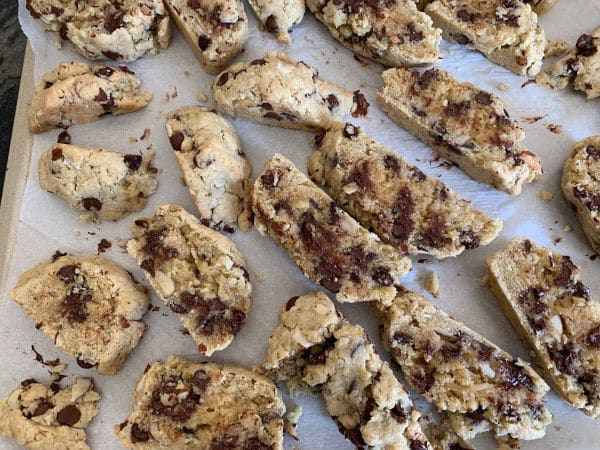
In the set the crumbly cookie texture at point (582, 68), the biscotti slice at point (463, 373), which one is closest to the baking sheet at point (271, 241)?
the crumbly cookie texture at point (582, 68)

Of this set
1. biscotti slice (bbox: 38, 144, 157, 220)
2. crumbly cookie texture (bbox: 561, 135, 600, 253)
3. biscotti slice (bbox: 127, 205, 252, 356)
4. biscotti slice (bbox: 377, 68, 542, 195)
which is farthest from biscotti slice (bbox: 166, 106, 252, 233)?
crumbly cookie texture (bbox: 561, 135, 600, 253)

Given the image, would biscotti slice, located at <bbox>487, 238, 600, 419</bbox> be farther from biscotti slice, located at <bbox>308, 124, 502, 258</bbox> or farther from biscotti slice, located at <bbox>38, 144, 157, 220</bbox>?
biscotti slice, located at <bbox>38, 144, 157, 220</bbox>

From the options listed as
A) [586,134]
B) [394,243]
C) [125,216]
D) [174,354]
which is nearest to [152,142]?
[125,216]

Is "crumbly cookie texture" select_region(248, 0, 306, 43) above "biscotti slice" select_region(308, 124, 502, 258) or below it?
above

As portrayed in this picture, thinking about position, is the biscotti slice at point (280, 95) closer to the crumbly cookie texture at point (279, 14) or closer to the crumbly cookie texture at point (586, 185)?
the crumbly cookie texture at point (279, 14)

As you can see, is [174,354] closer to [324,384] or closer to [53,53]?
[324,384]
